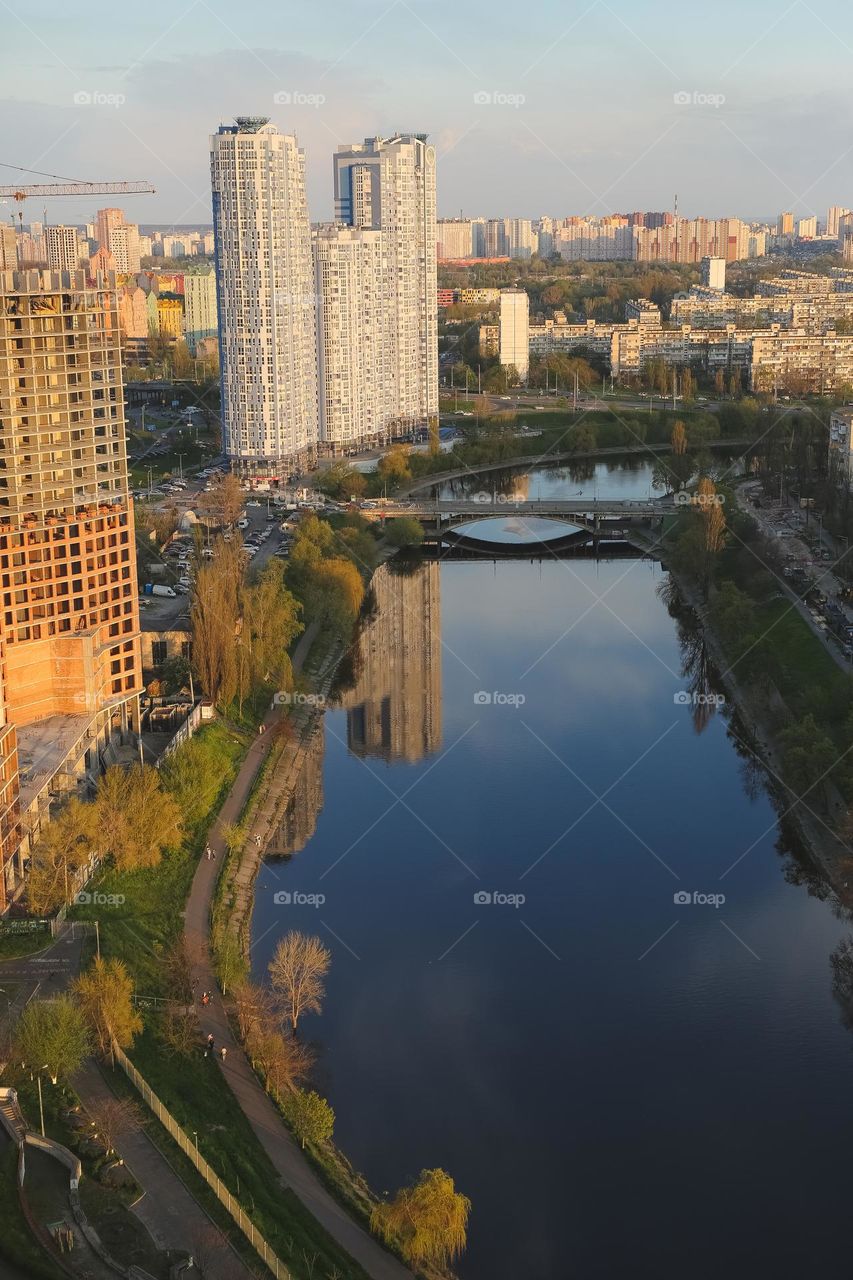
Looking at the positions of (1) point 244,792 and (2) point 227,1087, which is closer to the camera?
(2) point 227,1087

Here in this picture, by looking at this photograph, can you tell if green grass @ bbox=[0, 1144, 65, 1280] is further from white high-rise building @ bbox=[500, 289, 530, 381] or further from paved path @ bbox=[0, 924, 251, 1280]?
white high-rise building @ bbox=[500, 289, 530, 381]

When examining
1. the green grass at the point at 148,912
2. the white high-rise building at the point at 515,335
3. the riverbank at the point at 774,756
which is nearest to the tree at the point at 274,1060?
the green grass at the point at 148,912

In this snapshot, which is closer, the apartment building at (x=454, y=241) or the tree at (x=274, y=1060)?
the tree at (x=274, y=1060)

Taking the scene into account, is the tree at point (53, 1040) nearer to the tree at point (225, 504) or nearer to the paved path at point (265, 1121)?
the paved path at point (265, 1121)

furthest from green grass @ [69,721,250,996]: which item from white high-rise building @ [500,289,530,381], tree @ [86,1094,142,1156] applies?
white high-rise building @ [500,289,530,381]

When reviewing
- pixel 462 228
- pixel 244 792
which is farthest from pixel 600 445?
pixel 462 228

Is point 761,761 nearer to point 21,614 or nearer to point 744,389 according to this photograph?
point 21,614
